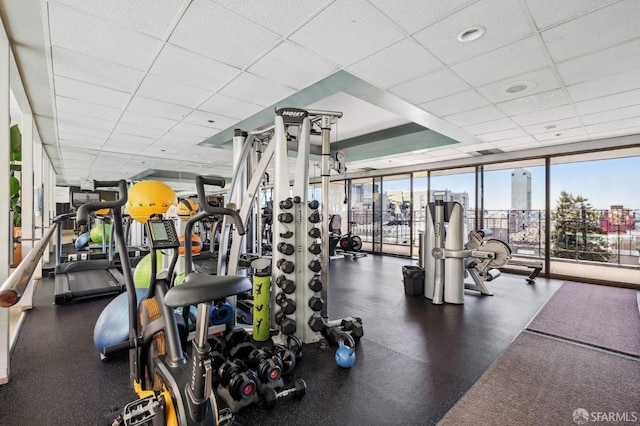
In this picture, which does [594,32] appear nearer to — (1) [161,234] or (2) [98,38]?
(1) [161,234]

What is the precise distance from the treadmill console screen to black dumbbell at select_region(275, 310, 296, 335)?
1.32 metres

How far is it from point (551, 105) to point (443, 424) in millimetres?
3731

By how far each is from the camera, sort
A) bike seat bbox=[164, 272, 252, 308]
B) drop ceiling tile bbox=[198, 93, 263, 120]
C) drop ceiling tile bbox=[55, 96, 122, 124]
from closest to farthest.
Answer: bike seat bbox=[164, 272, 252, 308]
drop ceiling tile bbox=[198, 93, 263, 120]
drop ceiling tile bbox=[55, 96, 122, 124]

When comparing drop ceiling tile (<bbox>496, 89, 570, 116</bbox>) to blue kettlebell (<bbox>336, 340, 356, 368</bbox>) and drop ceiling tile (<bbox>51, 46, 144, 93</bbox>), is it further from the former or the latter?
drop ceiling tile (<bbox>51, 46, 144, 93</bbox>)

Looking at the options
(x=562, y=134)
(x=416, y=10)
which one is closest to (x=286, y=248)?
(x=416, y=10)

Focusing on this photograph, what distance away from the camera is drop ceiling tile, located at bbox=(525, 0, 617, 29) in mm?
A: 1934

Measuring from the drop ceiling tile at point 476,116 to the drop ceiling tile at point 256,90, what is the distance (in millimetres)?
2276

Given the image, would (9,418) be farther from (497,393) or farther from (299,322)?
(497,393)

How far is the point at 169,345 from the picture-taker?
1.51 meters

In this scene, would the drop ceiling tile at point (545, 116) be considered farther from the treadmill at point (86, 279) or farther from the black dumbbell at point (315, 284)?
the treadmill at point (86, 279)

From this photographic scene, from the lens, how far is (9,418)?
1874 mm

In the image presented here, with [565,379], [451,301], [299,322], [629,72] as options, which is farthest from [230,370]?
[629,72]

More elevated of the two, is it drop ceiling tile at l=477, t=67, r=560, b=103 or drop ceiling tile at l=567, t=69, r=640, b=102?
drop ceiling tile at l=477, t=67, r=560, b=103
